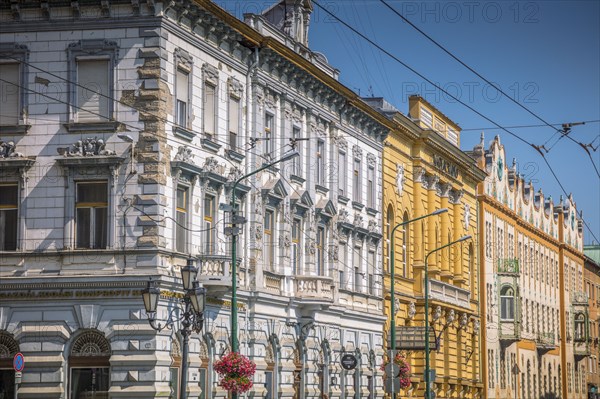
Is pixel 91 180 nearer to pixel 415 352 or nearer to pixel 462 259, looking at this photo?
pixel 415 352

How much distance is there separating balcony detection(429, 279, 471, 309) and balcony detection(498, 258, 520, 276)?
900cm

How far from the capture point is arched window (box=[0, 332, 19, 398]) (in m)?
37.6

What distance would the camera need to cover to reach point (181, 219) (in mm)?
39500

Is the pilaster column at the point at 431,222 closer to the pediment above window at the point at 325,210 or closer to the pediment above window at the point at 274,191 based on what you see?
the pediment above window at the point at 325,210

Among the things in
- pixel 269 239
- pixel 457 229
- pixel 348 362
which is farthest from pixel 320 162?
pixel 457 229

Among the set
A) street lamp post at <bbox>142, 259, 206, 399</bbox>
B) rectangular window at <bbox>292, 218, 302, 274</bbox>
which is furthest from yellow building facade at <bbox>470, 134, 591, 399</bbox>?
street lamp post at <bbox>142, 259, 206, 399</bbox>

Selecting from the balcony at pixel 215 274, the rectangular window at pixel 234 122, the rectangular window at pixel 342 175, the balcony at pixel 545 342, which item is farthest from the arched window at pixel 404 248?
the balcony at pixel 545 342

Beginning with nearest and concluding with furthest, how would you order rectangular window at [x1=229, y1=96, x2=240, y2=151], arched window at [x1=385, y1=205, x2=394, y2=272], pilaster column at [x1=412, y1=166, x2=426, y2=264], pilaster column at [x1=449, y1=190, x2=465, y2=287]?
rectangular window at [x1=229, y1=96, x2=240, y2=151], arched window at [x1=385, y1=205, x2=394, y2=272], pilaster column at [x1=412, y1=166, x2=426, y2=264], pilaster column at [x1=449, y1=190, x2=465, y2=287]

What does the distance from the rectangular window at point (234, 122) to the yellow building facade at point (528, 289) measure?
121ft

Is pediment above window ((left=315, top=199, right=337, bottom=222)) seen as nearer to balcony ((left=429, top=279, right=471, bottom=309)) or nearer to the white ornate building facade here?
the white ornate building facade

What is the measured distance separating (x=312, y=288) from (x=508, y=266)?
38.1 meters

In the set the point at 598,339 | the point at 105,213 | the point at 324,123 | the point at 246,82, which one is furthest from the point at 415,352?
the point at 598,339

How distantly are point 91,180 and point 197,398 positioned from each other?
7.12 m

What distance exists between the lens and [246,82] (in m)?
44.9
